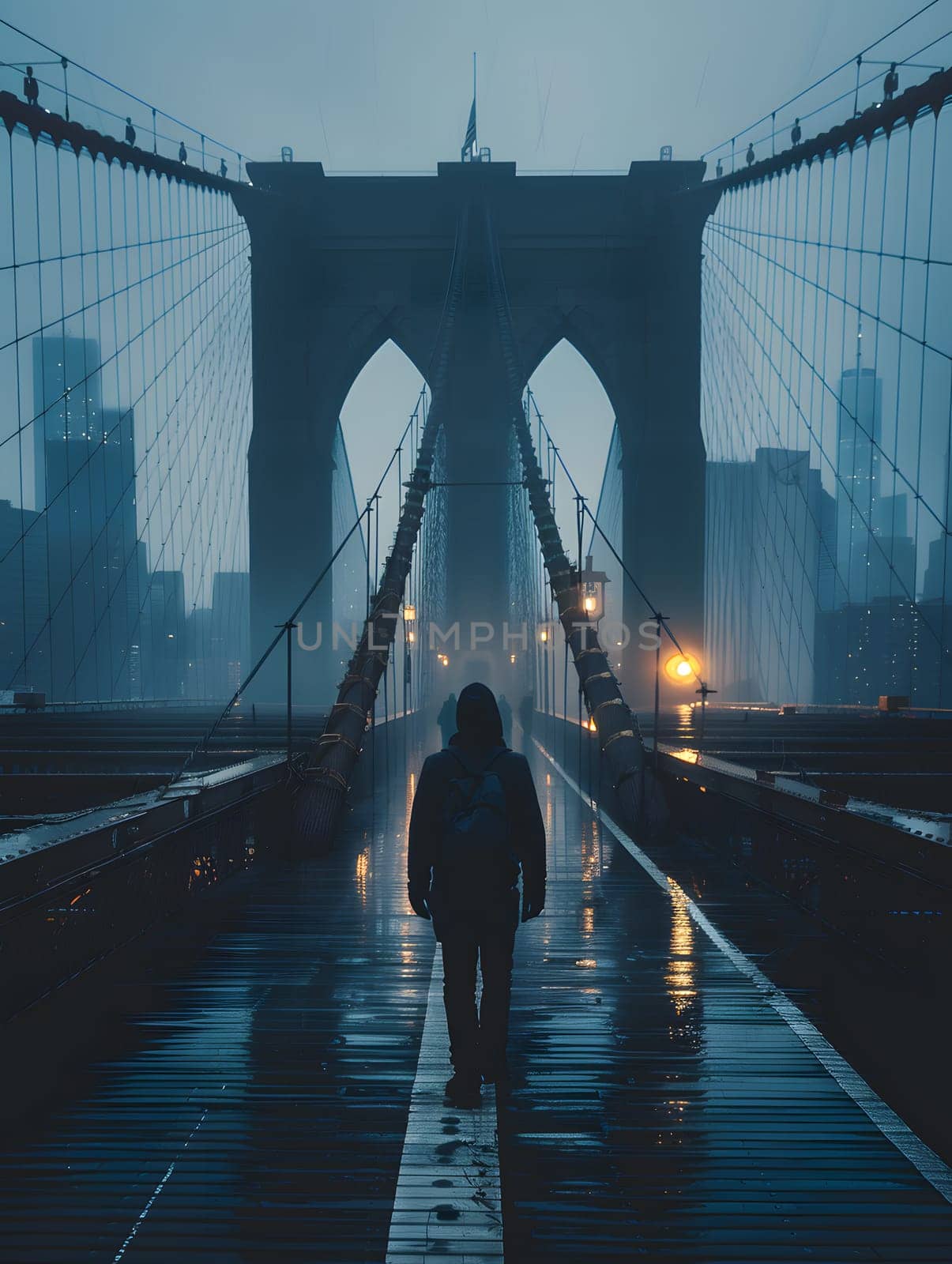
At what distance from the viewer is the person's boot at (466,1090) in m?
3.52

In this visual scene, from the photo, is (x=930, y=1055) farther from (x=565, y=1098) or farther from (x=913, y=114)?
(x=913, y=114)

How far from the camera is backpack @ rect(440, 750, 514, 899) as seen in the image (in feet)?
11.0

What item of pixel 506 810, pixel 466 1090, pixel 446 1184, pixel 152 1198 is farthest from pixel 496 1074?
pixel 152 1198

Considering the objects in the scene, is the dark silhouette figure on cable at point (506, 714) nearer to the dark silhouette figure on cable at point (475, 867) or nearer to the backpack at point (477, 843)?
the dark silhouette figure on cable at point (475, 867)

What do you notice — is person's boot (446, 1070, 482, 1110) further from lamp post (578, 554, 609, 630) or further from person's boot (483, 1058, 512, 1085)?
lamp post (578, 554, 609, 630)

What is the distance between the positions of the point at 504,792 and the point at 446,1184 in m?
1.18

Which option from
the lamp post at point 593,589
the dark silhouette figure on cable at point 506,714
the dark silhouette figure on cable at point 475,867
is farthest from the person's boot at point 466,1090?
the dark silhouette figure on cable at point 506,714

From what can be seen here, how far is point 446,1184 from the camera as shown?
295 cm

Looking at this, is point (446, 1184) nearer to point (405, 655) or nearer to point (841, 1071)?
point (841, 1071)

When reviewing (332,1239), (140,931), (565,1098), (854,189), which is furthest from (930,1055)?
(854,189)

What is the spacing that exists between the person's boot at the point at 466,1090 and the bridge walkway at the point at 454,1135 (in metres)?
0.06

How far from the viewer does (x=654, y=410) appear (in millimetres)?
35094

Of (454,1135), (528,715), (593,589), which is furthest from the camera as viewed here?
(593,589)

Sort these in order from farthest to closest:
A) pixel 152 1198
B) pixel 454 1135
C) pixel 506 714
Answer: pixel 506 714
pixel 454 1135
pixel 152 1198
